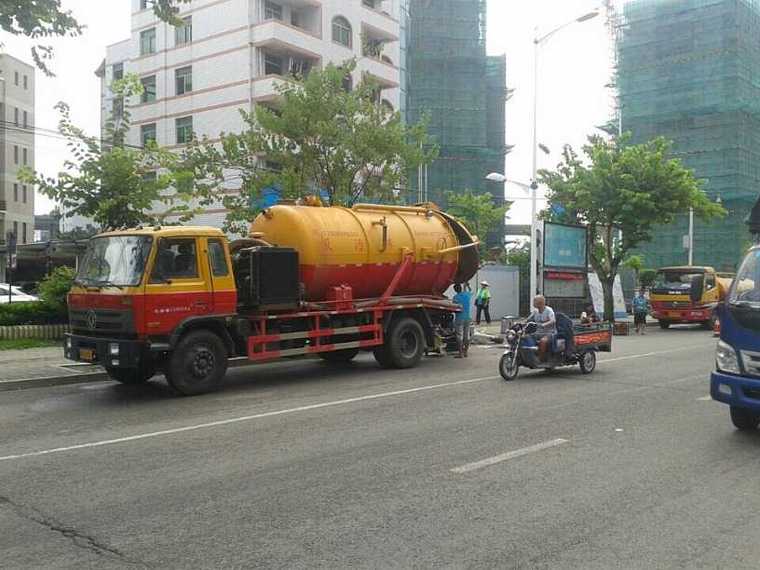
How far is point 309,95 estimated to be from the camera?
757 inches

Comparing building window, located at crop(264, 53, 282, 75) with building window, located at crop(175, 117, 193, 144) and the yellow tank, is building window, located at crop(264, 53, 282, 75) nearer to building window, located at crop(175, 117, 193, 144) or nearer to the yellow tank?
building window, located at crop(175, 117, 193, 144)

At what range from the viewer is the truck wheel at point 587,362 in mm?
13492

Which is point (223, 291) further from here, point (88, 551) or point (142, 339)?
point (88, 551)

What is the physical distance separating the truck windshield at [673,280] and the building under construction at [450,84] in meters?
25.8

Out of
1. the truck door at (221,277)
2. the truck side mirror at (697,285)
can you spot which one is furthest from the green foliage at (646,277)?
the truck door at (221,277)

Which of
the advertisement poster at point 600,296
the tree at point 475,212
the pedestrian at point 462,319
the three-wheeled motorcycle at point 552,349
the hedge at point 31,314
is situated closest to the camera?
the three-wheeled motorcycle at point 552,349

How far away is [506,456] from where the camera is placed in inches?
279

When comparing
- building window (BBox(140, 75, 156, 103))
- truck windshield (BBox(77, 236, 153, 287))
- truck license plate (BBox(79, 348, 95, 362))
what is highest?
building window (BBox(140, 75, 156, 103))

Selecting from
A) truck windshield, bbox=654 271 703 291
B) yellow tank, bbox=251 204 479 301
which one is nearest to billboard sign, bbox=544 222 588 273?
truck windshield, bbox=654 271 703 291

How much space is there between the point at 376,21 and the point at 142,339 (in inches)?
1325

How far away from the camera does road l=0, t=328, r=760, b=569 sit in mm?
4691

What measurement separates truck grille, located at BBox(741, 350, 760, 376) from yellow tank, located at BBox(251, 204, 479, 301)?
288 inches

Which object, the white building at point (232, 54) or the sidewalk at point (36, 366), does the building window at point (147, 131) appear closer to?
the white building at point (232, 54)

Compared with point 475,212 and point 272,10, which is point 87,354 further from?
point 475,212
